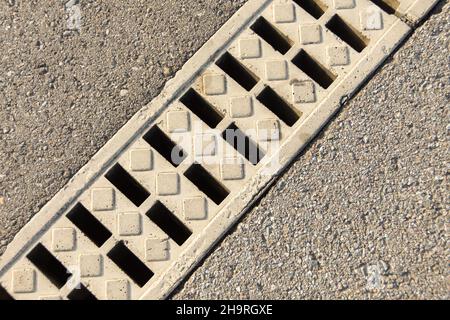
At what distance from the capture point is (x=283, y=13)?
2572 millimetres

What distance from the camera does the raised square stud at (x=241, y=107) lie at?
245 centimetres

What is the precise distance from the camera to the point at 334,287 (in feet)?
7.39

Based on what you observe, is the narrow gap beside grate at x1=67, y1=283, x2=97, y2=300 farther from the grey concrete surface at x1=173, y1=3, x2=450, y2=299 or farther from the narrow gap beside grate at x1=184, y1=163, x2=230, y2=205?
the narrow gap beside grate at x1=184, y1=163, x2=230, y2=205

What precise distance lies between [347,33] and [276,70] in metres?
0.39

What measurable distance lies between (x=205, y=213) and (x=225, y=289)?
316 mm

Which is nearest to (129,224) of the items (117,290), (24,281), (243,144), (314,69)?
(117,290)

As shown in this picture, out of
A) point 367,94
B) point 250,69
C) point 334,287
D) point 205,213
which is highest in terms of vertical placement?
point 367,94

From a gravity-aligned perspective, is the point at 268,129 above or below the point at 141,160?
above

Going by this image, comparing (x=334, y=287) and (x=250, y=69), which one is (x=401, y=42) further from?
(x=334, y=287)

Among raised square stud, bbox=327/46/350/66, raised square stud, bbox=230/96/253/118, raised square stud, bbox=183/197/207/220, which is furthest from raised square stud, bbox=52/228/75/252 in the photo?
raised square stud, bbox=327/46/350/66

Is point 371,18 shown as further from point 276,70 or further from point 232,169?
point 232,169

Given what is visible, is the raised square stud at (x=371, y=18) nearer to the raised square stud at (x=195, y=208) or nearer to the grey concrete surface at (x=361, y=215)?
the grey concrete surface at (x=361, y=215)

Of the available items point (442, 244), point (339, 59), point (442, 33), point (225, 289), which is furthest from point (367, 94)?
point (225, 289)

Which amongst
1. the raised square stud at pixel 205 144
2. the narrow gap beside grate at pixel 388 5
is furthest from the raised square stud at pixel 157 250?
the narrow gap beside grate at pixel 388 5
